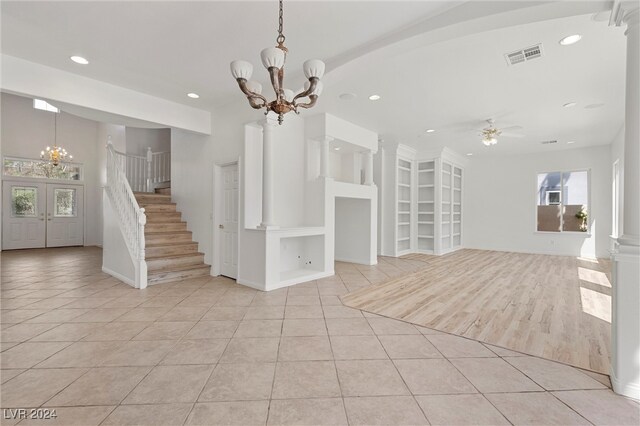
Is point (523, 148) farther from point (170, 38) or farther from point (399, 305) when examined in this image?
point (170, 38)

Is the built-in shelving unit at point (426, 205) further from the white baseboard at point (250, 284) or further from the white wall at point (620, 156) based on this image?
the white baseboard at point (250, 284)

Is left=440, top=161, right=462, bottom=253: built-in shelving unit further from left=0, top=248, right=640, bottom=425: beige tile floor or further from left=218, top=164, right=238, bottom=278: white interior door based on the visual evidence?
left=0, top=248, right=640, bottom=425: beige tile floor

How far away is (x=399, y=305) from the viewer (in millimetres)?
3893

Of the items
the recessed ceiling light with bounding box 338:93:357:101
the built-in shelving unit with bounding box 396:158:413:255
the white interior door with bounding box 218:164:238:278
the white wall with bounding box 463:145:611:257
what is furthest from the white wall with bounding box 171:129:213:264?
the white wall with bounding box 463:145:611:257

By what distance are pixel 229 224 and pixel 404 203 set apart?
5395 millimetres

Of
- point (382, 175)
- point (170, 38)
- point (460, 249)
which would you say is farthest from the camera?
point (460, 249)

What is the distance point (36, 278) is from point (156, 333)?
4114 millimetres

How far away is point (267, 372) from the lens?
7.44 ft

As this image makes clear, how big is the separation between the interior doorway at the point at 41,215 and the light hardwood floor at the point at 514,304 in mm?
10263

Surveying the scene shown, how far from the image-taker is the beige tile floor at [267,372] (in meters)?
1.82

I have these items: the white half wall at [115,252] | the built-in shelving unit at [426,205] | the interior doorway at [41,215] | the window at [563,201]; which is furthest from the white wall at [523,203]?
the interior doorway at [41,215]

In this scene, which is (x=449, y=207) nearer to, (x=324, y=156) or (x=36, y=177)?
(x=324, y=156)

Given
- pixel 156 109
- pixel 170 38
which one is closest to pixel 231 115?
pixel 156 109

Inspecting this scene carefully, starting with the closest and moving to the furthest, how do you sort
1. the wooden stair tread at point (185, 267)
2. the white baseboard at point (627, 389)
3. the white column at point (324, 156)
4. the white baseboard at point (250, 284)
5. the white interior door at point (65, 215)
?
the white baseboard at point (627, 389) → the white baseboard at point (250, 284) → the wooden stair tread at point (185, 267) → the white column at point (324, 156) → the white interior door at point (65, 215)
